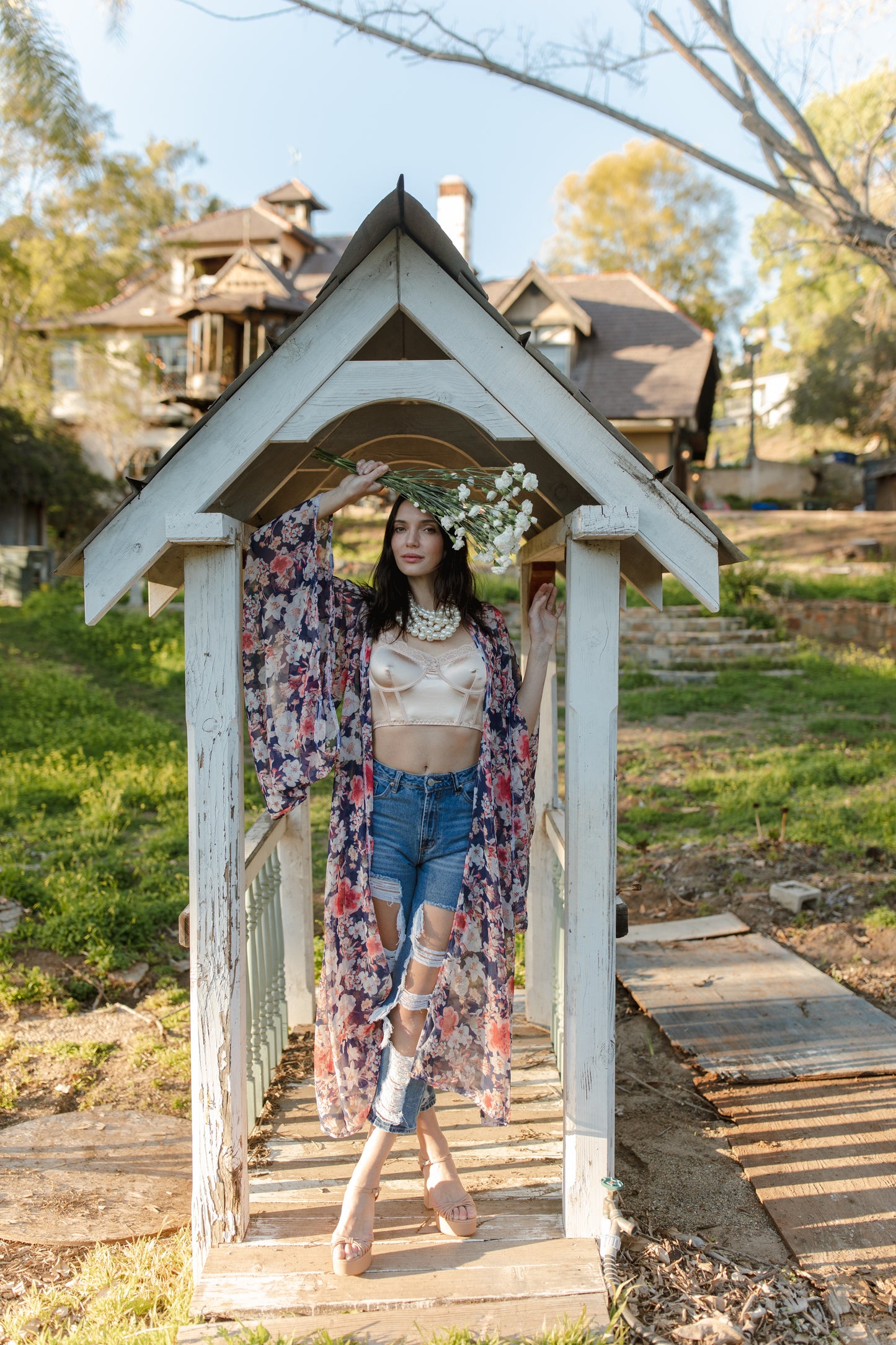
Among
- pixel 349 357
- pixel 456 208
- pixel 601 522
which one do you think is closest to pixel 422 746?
pixel 601 522

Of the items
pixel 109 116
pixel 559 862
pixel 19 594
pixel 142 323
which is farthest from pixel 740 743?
pixel 142 323

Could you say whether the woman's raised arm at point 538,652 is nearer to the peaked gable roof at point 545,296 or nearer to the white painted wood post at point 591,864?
the white painted wood post at point 591,864

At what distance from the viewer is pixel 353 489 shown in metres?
2.66

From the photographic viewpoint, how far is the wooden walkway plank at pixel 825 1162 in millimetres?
2922

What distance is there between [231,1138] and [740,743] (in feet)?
25.2

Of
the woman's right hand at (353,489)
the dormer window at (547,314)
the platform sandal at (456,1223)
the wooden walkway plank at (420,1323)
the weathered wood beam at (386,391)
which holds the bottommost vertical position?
the wooden walkway plank at (420,1323)

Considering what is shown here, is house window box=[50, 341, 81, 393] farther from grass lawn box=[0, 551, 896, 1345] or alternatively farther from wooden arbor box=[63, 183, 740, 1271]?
wooden arbor box=[63, 183, 740, 1271]

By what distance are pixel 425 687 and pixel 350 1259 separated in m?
1.51

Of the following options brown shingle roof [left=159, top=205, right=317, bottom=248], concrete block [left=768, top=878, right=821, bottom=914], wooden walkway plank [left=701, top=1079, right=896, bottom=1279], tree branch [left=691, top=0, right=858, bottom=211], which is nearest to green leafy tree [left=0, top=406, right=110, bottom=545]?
brown shingle roof [left=159, top=205, right=317, bottom=248]

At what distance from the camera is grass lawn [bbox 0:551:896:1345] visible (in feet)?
12.5

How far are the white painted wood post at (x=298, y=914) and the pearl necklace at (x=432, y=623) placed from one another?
57.8 inches

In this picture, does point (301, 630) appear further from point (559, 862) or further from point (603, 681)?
point (559, 862)

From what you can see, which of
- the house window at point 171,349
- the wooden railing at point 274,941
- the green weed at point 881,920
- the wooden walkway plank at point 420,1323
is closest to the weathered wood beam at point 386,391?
the wooden railing at point 274,941

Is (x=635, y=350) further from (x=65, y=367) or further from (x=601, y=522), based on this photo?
(x=601, y=522)
